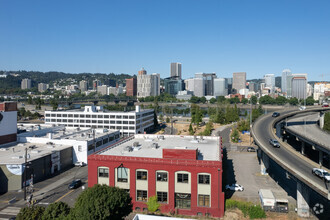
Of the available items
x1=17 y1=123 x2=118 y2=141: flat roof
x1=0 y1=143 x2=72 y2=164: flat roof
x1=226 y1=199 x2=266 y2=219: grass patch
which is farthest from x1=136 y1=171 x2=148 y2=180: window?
x1=17 y1=123 x2=118 y2=141: flat roof

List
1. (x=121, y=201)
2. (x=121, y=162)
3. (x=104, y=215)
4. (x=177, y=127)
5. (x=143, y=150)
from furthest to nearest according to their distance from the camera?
(x=177, y=127) → (x=143, y=150) → (x=121, y=162) → (x=121, y=201) → (x=104, y=215)

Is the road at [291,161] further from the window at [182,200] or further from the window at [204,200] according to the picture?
the window at [182,200]

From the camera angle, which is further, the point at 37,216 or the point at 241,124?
the point at 241,124

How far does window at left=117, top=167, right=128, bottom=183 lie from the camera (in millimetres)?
30075

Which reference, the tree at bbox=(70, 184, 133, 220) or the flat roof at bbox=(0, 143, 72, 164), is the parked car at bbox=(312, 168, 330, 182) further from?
the flat roof at bbox=(0, 143, 72, 164)

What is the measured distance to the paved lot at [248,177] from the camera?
34031mm

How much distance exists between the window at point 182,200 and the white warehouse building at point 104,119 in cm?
4977

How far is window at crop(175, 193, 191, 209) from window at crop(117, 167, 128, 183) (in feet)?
20.2

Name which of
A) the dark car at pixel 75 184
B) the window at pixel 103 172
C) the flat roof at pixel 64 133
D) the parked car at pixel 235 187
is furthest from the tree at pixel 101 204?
the flat roof at pixel 64 133

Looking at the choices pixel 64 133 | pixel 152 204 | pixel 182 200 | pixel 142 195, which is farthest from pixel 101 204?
pixel 64 133

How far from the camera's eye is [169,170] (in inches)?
1134

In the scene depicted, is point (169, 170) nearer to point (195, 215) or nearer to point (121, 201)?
point (195, 215)

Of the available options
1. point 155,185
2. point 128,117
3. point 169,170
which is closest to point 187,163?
point 169,170

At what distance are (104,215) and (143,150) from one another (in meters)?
16.6
